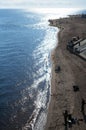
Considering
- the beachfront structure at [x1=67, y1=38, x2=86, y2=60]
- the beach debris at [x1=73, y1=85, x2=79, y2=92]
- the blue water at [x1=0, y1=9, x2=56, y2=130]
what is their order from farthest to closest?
the beachfront structure at [x1=67, y1=38, x2=86, y2=60]
the beach debris at [x1=73, y1=85, x2=79, y2=92]
the blue water at [x1=0, y1=9, x2=56, y2=130]

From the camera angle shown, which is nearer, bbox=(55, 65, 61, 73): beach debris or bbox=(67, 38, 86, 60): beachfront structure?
bbox=(55, 65, 61, 73): beach debris

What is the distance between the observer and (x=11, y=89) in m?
61.3

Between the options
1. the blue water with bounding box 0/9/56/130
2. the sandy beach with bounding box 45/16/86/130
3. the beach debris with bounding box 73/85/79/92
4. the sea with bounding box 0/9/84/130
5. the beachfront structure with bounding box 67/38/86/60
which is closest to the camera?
the sandy beach with bounding box 45/16/86/130

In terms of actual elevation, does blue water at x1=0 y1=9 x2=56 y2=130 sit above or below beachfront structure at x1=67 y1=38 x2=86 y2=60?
below

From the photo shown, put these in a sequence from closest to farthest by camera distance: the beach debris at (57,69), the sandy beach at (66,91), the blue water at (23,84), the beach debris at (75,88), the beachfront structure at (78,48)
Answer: the sandy beach at (66,91) → the blue water at (23,84) → the beach debris at (75,88) → the beach debris at (57,69) → the beachfront structure at (78,48)

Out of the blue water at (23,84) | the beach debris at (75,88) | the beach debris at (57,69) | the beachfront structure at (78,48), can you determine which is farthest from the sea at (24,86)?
the beachfront structure at (78,48)

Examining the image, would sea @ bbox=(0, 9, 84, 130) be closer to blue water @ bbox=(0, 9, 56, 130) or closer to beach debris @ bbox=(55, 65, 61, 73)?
blue water @ bbox=(0, 9, 56, 130)

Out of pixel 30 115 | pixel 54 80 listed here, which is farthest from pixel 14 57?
pixel 30 115

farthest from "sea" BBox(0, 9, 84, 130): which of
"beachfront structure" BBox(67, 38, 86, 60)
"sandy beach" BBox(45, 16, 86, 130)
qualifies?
"beachfront structure" BBox(67, 38, 86, 60)

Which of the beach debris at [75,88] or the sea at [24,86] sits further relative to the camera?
the beach debris at [75,88]

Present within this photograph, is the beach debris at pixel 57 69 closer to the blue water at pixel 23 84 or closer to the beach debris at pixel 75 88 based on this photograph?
the blue water at pixel 23 84

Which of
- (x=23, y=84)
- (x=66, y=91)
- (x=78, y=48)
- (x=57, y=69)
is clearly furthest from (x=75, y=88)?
(x=78, y=48)

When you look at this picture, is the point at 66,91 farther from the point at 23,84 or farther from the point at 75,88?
the point at 23,84

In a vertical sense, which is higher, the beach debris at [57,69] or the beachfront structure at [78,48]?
the beachfront structure at [78,48]
